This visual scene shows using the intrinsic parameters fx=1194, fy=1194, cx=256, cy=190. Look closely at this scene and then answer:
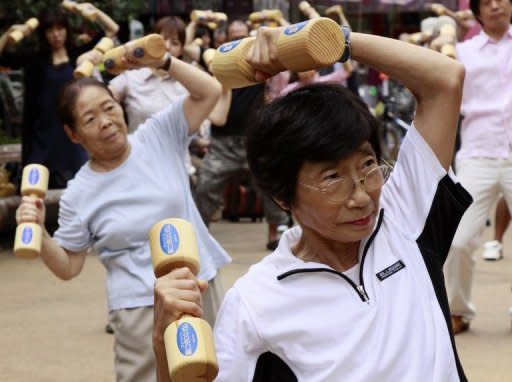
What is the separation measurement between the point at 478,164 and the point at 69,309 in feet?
10.2

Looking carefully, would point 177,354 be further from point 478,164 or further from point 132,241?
point 478,164

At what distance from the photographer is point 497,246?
988 cm

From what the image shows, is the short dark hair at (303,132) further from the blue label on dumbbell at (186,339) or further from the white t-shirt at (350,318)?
the blue label on dumbbell at (186,339)

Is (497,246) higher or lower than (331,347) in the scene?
lower

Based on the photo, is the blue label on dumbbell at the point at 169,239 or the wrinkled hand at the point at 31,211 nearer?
the blue label on dumbbell at the point at 169,239

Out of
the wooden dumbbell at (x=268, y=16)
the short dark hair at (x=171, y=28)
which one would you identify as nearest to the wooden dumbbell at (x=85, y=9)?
the short dark hair at (x=171, y=28)

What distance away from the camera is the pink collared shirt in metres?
6.83

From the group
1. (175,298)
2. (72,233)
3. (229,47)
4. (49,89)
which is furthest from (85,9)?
(175,298)

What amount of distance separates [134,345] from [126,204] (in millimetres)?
559

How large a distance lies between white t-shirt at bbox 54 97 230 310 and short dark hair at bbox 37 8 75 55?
5552 mm

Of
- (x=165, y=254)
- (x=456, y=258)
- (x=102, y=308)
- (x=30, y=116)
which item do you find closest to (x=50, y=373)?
(x=102, y=308)

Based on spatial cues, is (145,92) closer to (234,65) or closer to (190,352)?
(234,65)

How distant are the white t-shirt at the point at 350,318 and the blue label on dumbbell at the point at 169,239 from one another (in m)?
0.21

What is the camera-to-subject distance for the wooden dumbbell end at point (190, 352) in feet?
7.31
